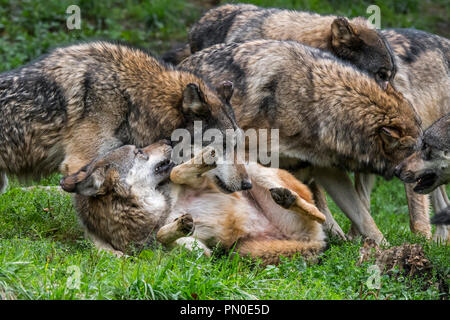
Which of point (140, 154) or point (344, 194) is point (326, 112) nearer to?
point (344, 194)

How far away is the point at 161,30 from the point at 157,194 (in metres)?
8.05

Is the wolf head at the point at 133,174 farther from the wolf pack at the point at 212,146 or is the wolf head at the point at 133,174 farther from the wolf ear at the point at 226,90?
the wolf ear at the point at 226,90

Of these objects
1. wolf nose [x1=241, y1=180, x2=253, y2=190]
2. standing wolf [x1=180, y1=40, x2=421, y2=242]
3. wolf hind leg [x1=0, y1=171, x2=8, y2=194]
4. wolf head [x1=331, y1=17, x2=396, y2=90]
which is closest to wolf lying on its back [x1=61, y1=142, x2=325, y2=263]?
wolf nose [x1=241, y1=180, x2=253, y2=190]

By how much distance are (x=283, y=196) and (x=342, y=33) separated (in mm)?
2941

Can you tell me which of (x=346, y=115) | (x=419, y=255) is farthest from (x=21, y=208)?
(x=419, y=255)

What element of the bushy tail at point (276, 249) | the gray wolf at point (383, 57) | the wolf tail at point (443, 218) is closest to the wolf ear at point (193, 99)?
the bushy tail at point (276, 249)

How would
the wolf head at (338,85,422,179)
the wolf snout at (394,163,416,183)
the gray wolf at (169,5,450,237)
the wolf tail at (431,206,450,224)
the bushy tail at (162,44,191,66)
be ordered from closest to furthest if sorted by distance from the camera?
1. the wolf tail at (431,206,450,224)
2. the wolf snout at (394,163,416,183)
3. the wolf head at (338,85,422,179)
4. the gray wolf at (169,5,450,237)
5. the bushy tail at (162,44,191,66)

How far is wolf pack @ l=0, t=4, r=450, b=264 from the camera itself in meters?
5.83

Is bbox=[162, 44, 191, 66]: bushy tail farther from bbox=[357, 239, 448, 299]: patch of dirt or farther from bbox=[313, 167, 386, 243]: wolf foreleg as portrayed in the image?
bbox=[357, 239, 448, 299]: patch of dirt

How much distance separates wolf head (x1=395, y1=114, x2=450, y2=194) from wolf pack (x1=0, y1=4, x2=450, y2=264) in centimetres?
1

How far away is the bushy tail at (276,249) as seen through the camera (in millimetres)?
5605

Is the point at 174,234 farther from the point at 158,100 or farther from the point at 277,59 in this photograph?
the point at 277,59

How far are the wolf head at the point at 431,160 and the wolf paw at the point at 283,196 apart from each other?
4.19ft

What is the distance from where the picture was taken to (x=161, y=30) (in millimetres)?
13438
